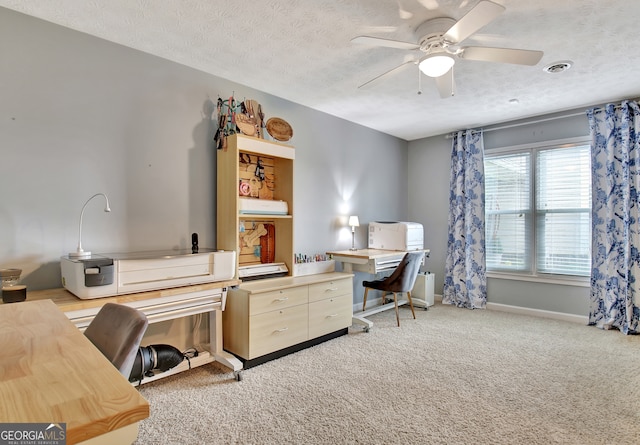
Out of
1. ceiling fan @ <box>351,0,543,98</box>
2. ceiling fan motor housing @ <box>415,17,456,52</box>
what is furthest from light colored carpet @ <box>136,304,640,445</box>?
ceiling fan motor housing @ <box>415,17,456,52</box>

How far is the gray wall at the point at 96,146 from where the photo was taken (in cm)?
213

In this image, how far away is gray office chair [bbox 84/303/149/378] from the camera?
116 cm

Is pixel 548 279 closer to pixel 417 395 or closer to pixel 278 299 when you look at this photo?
pixel 417 395

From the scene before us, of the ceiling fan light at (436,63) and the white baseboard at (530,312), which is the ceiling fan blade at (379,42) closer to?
the ceiling fan light at (436,63)

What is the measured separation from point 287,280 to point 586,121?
3.86 meters

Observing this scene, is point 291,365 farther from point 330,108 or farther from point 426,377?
point 330,108

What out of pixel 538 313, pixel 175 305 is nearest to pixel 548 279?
pixel 538 313

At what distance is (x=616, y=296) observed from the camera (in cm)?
364

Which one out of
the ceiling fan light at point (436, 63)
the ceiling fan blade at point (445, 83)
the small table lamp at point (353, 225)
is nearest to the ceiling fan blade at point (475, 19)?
the ceiling fan light at point (436, 63)

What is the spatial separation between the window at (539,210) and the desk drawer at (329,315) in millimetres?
2379

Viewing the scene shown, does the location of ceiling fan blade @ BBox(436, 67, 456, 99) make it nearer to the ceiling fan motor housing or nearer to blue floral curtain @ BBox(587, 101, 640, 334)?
the ceiling fan motor housing

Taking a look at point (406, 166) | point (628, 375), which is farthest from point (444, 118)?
point (628, 375)

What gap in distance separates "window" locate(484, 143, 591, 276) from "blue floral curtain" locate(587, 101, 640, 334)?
0.18 metres

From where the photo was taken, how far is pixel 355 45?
253 cm
